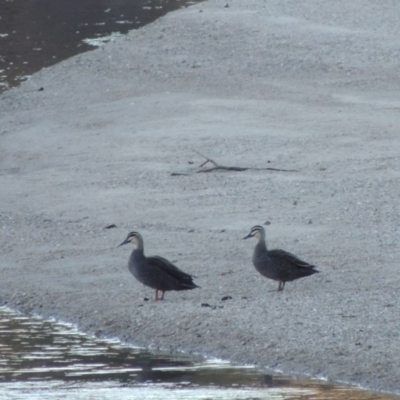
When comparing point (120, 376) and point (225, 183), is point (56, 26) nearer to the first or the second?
point (225, 183)

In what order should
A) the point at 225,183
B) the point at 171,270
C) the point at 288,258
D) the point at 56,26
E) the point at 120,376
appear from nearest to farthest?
the point at 120,376
the point at 171,270
the point at 288,258
the point at 225,183
the point at 56,26

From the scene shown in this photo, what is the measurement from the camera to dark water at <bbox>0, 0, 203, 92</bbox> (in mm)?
26578

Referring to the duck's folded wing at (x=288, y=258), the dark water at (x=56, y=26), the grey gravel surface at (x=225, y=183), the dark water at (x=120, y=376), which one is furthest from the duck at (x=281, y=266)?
the dark water at (x=56, y=26)

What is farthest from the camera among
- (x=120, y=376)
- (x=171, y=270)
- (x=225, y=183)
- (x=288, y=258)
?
(x=225, y=183)

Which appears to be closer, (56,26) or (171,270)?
(171,270)

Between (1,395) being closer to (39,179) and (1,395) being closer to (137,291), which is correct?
(137,291)

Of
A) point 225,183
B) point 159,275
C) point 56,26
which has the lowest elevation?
point 56,26

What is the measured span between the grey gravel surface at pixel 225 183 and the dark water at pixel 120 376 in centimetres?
25

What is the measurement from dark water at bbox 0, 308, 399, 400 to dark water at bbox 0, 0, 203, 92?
14008mm

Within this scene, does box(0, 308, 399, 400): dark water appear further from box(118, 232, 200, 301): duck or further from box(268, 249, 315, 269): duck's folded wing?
box(268, 249, 315, 269): duck's folded wing

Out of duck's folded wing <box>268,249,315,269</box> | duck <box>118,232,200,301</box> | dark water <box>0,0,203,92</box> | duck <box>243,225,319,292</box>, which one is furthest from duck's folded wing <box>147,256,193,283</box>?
dark water <box>0,0,203,92</box>

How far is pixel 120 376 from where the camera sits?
9125 millimetres

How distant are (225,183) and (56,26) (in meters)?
16.9

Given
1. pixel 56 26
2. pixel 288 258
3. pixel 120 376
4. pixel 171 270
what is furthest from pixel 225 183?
pixel 56 26
